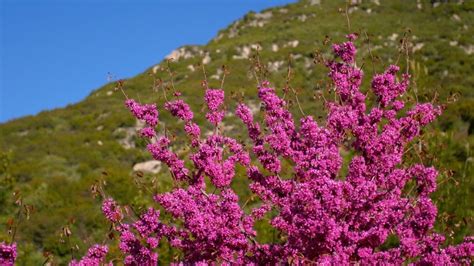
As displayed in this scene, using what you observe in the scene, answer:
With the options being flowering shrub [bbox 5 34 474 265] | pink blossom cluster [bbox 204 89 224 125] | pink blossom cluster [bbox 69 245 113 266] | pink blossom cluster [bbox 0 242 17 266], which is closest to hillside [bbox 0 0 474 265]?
pink blossom cluster [bbox 204 89 224 125]

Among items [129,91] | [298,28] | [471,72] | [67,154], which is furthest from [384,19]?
[67,154]

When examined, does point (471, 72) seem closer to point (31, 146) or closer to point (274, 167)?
point (31, 146)

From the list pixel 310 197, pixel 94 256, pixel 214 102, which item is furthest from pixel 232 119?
pixel 310 197

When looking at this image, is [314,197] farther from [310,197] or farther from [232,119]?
[232,119]

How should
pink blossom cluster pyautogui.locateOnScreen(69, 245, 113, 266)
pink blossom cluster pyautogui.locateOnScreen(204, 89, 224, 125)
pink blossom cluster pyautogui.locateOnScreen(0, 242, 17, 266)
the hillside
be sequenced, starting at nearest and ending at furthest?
pink blossom cluster pyautogui.locateOnScreen(0, 242, 17, 266) < pink blossom cluster pyautogui.locateOnScreen(69, 245, 113, 266) < pink blossom cluster pyautogui.locateOnScreen(204, 89, 224, 125) < the hillside

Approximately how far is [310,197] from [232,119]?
1986cm

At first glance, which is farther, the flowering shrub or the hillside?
the hillside

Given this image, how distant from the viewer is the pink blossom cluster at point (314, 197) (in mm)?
4059

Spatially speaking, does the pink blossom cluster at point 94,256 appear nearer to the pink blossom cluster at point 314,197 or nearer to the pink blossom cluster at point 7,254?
the pink blossom cluster at point 314,197

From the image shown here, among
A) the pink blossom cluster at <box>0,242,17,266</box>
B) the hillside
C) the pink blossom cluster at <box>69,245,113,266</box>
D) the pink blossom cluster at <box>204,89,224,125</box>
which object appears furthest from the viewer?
the hillside

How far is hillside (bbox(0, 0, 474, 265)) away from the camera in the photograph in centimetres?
934

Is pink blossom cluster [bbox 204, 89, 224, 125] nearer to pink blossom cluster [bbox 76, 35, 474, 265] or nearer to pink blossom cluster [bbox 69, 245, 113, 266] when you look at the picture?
pink blossom cluster [bbox 76, 35, 474, 265]

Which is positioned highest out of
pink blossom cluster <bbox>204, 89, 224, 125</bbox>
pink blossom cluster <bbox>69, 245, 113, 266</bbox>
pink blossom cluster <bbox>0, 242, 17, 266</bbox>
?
pink blossom cluster <bbox>204, 89, 224, 125</bbox>

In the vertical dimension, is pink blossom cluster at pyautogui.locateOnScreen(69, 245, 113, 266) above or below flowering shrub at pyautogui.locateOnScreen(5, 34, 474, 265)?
below
